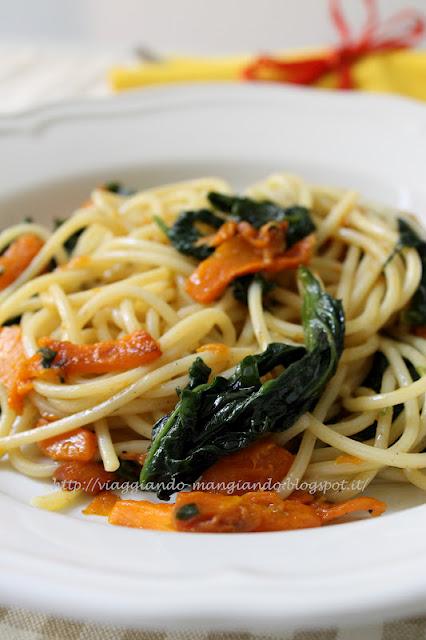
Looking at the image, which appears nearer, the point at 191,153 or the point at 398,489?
the point at 398,489

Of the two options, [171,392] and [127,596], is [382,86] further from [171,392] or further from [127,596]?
[127,596]

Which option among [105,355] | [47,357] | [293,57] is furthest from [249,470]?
[293,57]

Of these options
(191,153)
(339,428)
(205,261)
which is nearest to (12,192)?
Result: (191,153)

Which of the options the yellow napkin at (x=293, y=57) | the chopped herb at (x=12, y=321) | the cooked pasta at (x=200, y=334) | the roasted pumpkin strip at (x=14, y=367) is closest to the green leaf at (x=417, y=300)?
the cooked pasta at (x=200, y=334)

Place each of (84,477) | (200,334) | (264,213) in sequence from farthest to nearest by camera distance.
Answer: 1. (264,213)
2. (200,334)
3. (84,477)

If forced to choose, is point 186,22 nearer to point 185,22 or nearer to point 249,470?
point 185,22

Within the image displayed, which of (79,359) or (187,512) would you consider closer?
(187,512)
